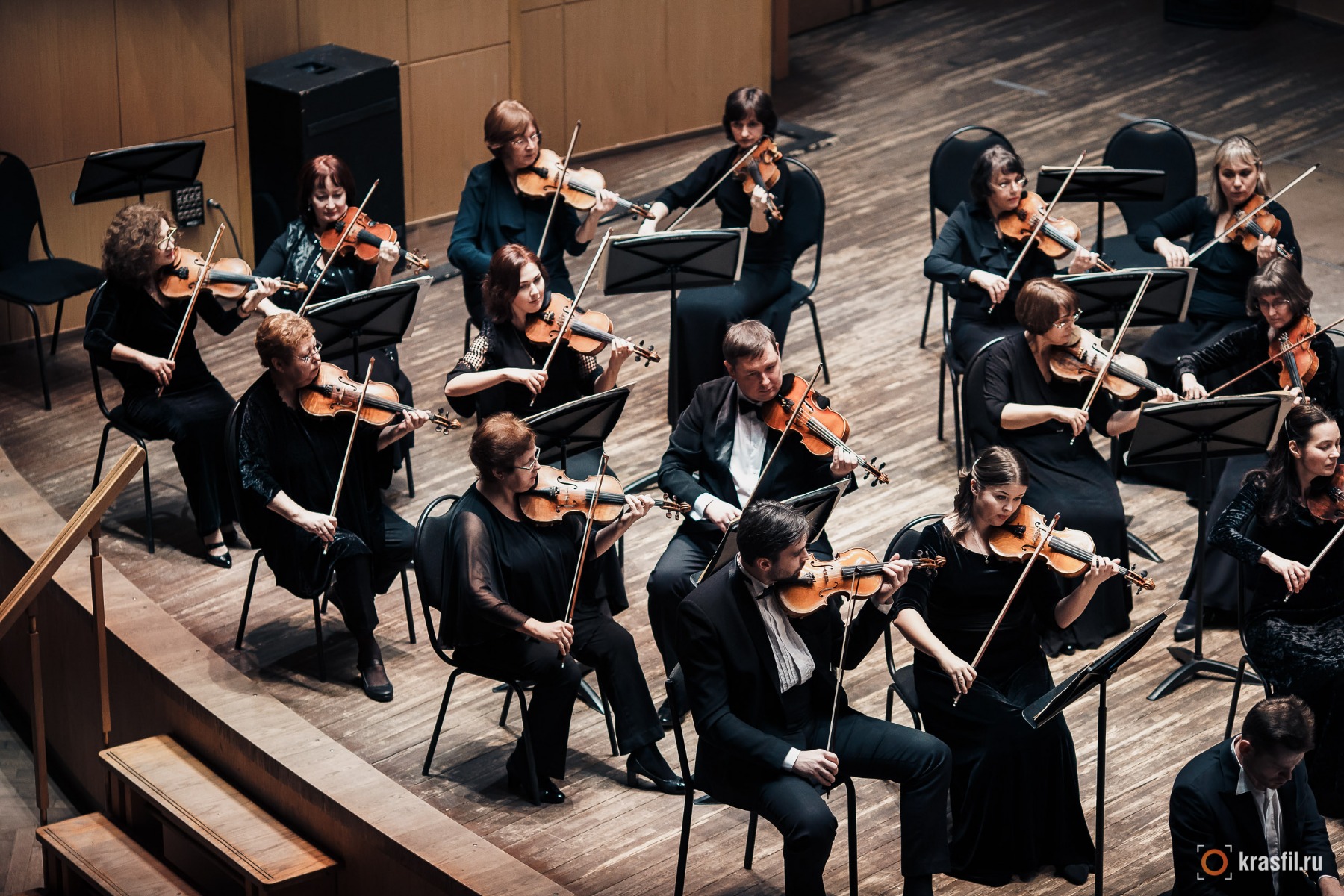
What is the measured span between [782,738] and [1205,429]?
1494 mm

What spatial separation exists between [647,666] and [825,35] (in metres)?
6.15

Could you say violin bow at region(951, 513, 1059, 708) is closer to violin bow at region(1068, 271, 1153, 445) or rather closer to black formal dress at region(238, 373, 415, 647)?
violin bow at region(1068, 271, 1153, 445)

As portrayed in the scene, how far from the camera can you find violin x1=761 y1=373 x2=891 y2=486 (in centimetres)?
493

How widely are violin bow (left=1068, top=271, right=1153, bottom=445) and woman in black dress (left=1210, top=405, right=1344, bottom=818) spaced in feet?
1.93

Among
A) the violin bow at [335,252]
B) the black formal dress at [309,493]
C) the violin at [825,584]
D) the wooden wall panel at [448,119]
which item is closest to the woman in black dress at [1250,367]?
the violin at [825,584]

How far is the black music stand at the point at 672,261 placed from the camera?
559 centimetres

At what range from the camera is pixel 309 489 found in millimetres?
5109

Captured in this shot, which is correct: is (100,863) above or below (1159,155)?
below

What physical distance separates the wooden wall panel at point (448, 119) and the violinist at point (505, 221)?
72.5 inches

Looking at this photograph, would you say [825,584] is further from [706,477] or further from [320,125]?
[320,125]

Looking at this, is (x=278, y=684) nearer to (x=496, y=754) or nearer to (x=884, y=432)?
(x=496, y=754)

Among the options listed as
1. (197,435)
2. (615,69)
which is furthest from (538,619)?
(615,69)

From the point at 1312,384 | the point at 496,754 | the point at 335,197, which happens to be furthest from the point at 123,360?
the point at 1312,384

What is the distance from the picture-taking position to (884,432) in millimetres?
6477
